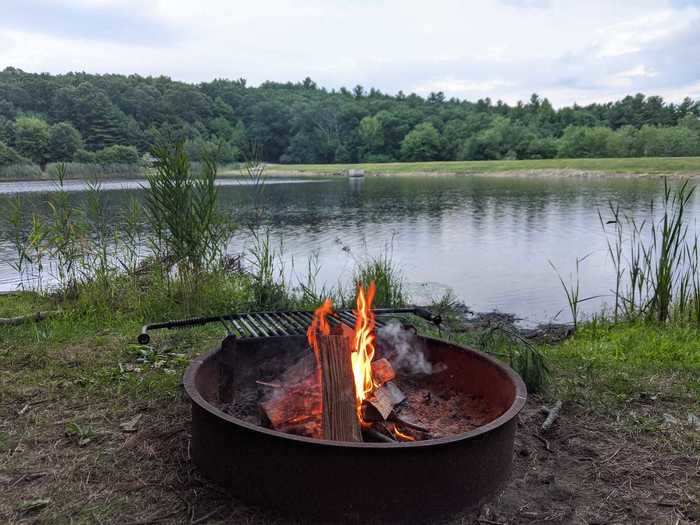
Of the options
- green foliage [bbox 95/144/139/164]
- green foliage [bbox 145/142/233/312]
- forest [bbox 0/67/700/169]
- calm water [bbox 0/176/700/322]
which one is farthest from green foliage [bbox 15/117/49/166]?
green foliage [bbox 145/142/233/312]

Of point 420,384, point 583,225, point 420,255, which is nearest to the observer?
point 420,384

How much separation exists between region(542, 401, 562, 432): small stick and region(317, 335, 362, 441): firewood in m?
1.21

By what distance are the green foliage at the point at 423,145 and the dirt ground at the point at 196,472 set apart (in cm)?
6946

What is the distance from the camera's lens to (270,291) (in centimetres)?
574

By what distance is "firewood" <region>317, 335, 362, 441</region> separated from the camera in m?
2.28

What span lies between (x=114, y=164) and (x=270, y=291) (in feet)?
81.0

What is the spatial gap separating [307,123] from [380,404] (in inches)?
2700

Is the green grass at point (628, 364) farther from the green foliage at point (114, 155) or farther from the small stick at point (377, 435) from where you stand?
the green foliage at point (114, 155)

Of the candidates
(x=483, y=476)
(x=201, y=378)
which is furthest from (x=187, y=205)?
(x=483, y=476)

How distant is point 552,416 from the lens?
119 inches

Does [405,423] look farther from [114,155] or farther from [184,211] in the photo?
[114,155]

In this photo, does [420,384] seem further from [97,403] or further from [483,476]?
[97,403]

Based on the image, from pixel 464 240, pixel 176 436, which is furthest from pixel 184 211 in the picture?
pixel 464 240

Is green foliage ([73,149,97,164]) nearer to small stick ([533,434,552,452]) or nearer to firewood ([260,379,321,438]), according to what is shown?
firewood ([260,379,321,438])
